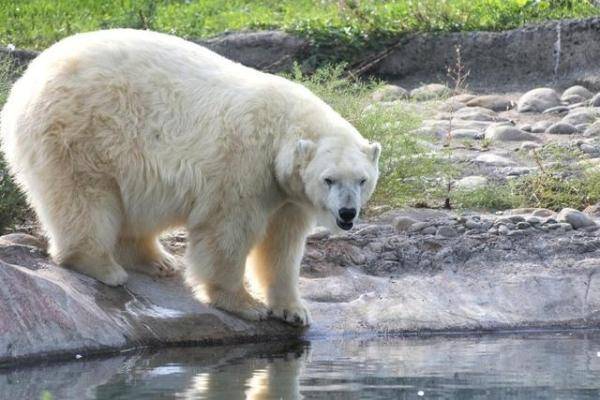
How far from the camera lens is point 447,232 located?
31.6 feet

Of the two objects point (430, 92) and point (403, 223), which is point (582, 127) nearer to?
point (430, 92)

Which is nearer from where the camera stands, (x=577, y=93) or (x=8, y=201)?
(x=8, y=201)

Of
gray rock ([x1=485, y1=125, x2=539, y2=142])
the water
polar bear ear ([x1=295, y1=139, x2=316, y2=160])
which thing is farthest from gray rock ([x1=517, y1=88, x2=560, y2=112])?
polar bear ear ([x1=295, y1=139, x2=316, y2=160])

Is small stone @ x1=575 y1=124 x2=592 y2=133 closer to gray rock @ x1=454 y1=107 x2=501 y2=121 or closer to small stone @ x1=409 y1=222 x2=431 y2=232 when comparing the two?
gray rock @ x1=454 y1=107 x2=501 y2=121

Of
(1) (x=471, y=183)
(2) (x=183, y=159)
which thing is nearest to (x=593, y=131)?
(1) (x=471, y=183)

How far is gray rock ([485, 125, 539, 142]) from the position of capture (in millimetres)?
12500

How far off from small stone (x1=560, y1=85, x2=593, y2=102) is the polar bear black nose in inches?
268

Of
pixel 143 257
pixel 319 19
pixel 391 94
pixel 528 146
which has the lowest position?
pixel 143 257

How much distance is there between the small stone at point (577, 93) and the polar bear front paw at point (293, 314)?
651cm

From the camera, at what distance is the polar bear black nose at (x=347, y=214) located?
25.2ft

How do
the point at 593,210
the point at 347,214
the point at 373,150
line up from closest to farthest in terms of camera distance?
the point at 347,214
the point at 373,150
the point at 593,210

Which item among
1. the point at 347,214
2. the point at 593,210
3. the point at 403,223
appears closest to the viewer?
Answer: the point at 347,214

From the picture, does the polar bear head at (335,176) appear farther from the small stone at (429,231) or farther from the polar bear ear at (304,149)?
the small stone at (429,231)

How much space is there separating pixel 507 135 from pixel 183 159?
511cm
